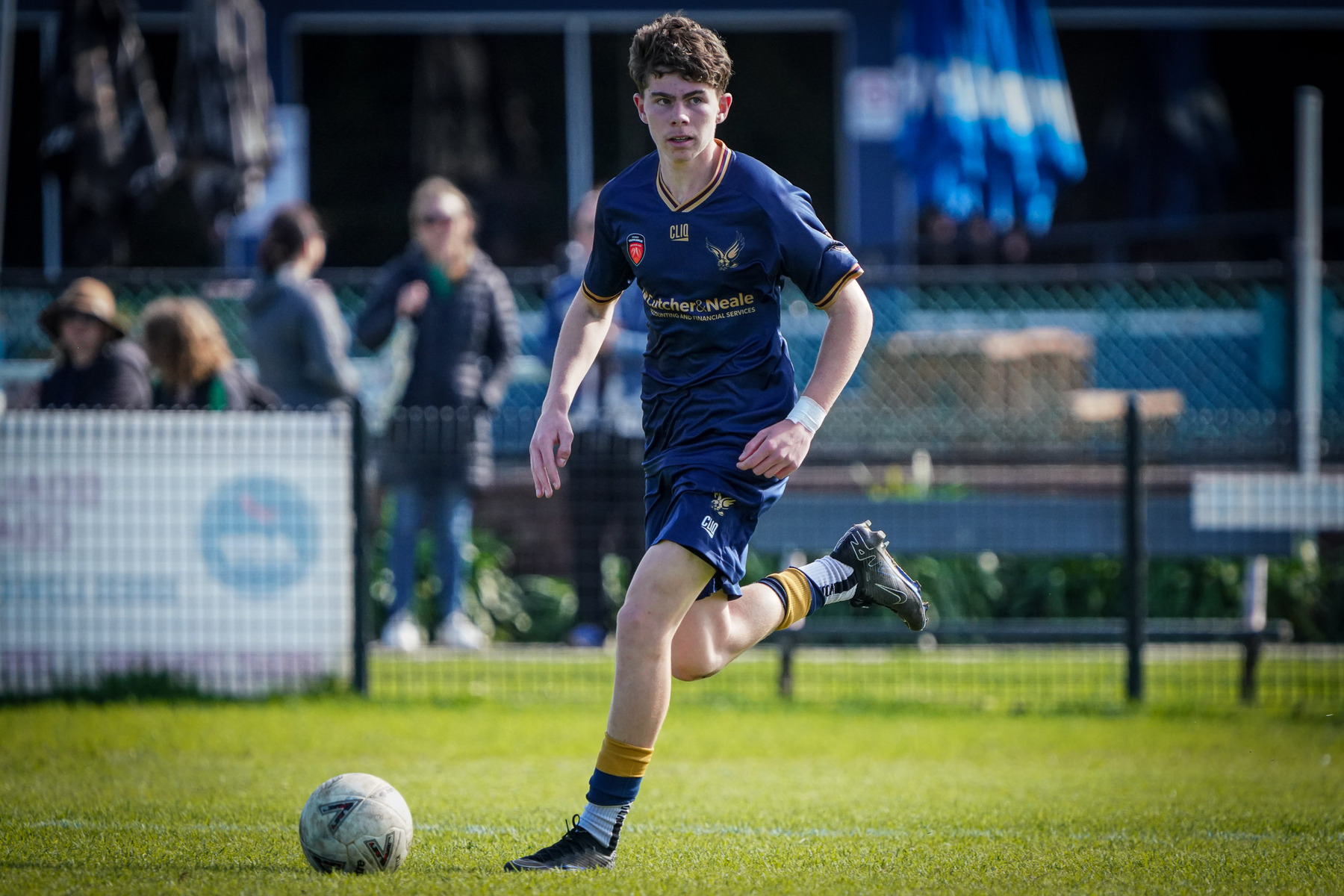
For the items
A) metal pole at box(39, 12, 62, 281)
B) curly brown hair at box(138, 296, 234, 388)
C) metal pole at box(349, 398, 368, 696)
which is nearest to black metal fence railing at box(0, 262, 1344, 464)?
curly brown hair at box(138, 296, 234, 388)

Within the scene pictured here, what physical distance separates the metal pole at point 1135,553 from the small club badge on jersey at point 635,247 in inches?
176

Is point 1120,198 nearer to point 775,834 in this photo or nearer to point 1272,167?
point 1272,167

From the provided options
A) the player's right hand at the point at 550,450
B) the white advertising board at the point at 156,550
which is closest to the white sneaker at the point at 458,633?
the white advertising board at the point at 156,550

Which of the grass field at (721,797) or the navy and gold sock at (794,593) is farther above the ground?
the navy and gold sock at (794,593)

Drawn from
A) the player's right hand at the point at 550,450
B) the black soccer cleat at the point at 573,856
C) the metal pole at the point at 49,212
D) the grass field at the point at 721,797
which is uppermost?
the metal pole at the point at 49,212

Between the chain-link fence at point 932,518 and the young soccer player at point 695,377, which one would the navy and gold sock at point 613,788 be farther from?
the chain-link fence at point 932,518

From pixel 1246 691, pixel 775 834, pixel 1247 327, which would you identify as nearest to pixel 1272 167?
pixel 1247 327

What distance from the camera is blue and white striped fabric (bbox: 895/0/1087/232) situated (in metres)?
12.2

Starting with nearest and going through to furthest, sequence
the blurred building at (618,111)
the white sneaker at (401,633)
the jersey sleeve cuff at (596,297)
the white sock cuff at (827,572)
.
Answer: the jersey sleeve cuff at (596,297) < the white sock cuff at (827,572) < the white sneaker at (401,633) < the blurred building at (618,111)

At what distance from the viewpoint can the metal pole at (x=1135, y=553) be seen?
8117 mm

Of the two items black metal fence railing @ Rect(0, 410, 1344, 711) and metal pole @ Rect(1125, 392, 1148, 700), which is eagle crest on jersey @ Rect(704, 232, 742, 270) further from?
metal pole @ Rect(1125, 392, 1148, 700)

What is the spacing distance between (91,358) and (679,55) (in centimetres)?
564

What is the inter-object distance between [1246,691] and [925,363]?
3.86 meters

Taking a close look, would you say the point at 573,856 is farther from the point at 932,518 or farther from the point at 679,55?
the point at 932,518
